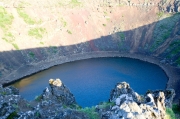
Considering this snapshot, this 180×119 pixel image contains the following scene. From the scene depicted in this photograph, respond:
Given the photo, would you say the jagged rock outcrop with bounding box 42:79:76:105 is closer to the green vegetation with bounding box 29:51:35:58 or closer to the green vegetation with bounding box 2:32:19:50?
the green vegetation with bounding box 29:51:35:58

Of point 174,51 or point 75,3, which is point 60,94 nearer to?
point 174,51

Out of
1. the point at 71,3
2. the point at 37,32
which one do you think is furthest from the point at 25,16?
the point at 71,3

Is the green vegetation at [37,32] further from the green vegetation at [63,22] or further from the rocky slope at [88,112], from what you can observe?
the rocky slope at [88,112]

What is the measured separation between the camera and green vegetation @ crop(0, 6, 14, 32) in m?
86.4

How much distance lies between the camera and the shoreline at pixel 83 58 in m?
70.6

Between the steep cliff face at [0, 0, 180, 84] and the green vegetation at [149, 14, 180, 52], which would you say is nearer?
the steep cliff face at [0, 0, 180, 84]

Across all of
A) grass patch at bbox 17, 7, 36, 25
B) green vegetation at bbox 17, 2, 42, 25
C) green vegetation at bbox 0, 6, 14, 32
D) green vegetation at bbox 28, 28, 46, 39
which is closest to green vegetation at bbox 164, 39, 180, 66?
green vegetation at bbox 28, 28, 46, 39

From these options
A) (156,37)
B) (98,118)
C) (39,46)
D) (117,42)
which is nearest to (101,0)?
(117,42)

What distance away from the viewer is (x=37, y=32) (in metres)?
92.1

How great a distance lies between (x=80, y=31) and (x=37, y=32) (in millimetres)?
18227

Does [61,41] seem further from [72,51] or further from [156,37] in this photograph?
[156,37]

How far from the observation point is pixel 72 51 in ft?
302

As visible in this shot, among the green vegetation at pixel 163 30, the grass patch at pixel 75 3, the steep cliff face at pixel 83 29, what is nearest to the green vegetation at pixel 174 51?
the steep cliff face at pixel 83 29

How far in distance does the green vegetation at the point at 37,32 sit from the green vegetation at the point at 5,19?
830 cm
